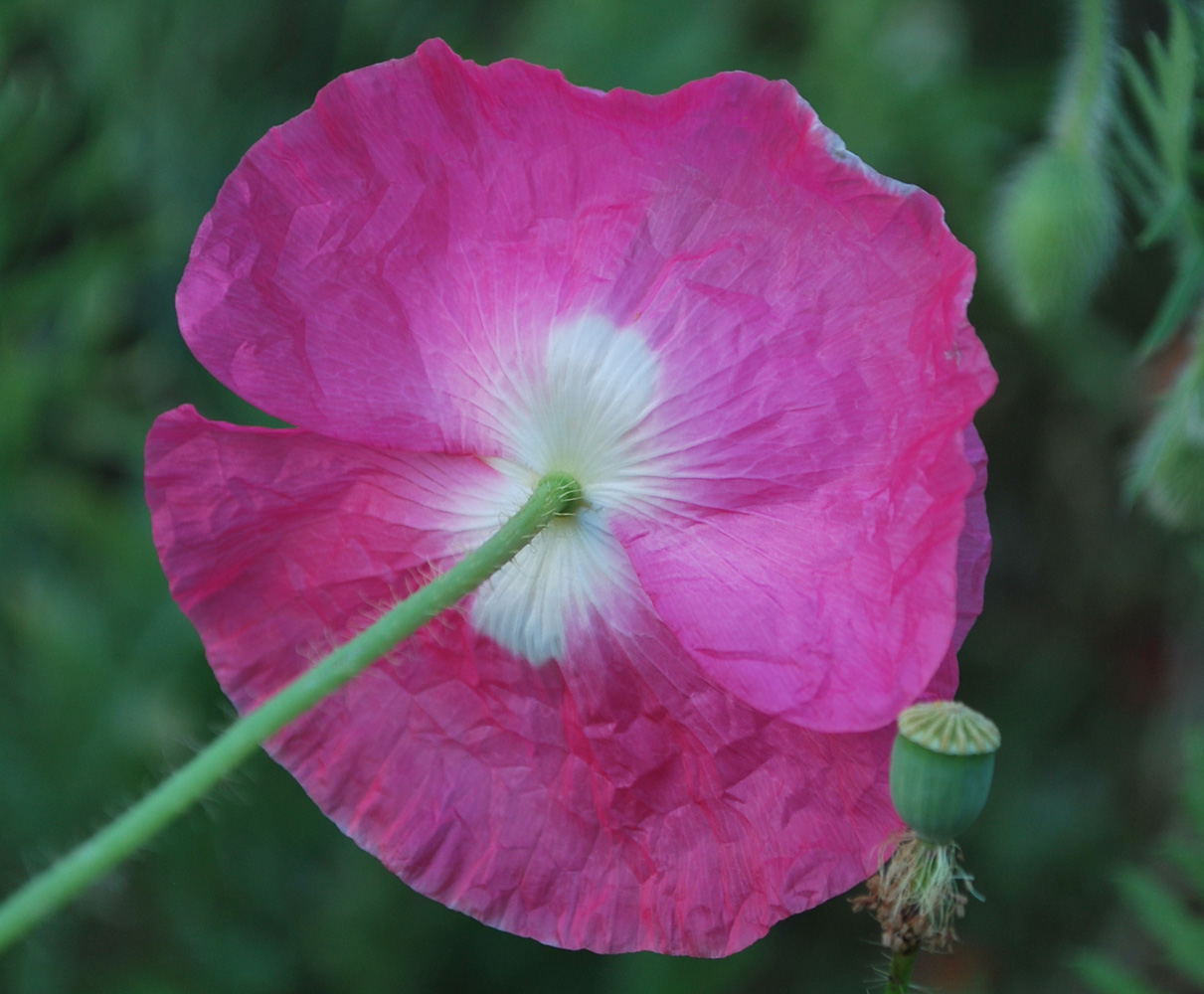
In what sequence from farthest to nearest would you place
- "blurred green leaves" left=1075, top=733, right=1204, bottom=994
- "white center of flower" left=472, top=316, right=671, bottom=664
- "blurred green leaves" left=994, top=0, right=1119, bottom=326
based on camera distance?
"blurred green leaves" left=994, top=0, right=1119, bottom=326 < "blurred green leaves" left=1075, top=733, right=1204, bottom=994 < "white center of flower" left=472, top=316, right=671, bottom=664

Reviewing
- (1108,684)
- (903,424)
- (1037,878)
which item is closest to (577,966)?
(1037,878)

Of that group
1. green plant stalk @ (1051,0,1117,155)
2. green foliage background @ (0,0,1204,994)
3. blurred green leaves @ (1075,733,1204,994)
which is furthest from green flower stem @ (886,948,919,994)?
green foliage background @ (0,0,1204,994)

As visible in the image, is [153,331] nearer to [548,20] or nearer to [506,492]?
[548,20]

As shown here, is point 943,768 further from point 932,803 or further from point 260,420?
point 260,420

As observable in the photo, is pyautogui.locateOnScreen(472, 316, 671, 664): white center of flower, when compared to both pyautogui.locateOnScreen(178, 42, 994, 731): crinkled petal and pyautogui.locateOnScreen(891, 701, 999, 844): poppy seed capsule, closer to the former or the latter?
pyautogui.locateOnScreen(178, 42, 994, 731): crinkled petal

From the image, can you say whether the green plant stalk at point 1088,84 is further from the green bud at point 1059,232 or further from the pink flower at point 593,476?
the pink flower at point 593,476

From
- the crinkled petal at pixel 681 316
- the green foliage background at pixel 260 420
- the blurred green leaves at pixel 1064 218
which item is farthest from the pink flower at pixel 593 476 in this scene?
the green foliage background at pixel 260 420

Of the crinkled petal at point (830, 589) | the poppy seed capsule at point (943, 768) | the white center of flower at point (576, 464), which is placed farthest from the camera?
the white center of flower at point (576, 464)
